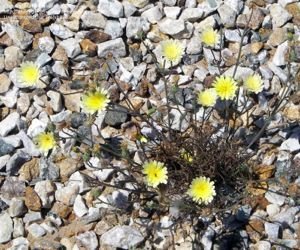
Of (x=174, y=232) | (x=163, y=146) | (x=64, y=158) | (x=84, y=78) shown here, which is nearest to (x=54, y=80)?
(x=84, y=78)

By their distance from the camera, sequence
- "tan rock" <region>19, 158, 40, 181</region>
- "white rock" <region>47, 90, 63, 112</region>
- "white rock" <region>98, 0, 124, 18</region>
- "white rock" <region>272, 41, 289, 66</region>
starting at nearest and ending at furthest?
"tan rock" <region>19, 158, 40, 181</region>, "white rock" <region>47, 90, 63, 112</region>, "white rock" <region>272, 41, 289, 66</region>, "white rock" <region>98, 0, 124, 18</region>

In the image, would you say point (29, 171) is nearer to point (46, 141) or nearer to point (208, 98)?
point (46, 141)

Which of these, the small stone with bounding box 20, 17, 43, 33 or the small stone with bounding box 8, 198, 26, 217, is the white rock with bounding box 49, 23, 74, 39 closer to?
the small stone with bounding box 20, 17, 43, 33

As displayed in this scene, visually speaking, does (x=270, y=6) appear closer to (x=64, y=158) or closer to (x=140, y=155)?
(x=140, y=155)

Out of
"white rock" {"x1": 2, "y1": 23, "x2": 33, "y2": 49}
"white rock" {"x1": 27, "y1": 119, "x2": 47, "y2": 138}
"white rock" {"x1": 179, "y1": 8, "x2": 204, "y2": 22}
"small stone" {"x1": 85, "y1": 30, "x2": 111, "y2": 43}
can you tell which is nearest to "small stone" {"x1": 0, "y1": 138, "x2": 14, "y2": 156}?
"white rock" {"x1": 27, "y1": 119, "x2": 47, "y2": 138}

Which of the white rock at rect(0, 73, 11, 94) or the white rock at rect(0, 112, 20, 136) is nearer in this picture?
the white rock at rect(0, 112, 20, 136)

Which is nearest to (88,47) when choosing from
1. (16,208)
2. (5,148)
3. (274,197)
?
(5,148)
